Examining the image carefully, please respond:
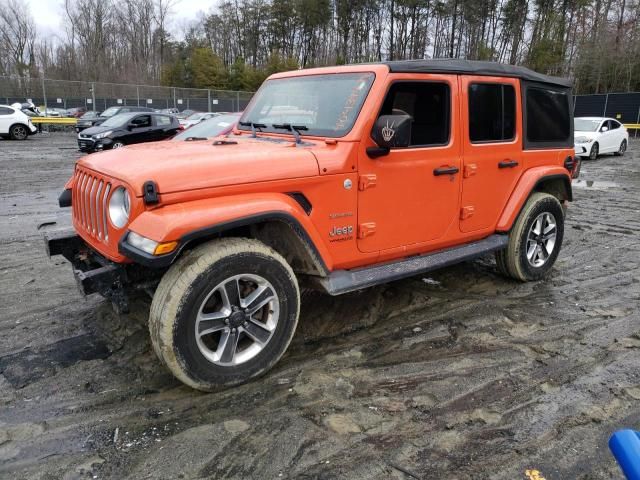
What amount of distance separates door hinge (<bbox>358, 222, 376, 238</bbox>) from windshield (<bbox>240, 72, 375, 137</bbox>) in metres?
0.67

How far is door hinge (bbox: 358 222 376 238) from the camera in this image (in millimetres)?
3615

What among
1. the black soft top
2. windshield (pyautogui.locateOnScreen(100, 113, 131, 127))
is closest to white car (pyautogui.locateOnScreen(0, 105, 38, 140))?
windshield (pyautogui.locateOnScreen(100, 113, 131, 127))

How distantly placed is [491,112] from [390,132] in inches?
61.2

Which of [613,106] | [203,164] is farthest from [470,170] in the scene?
[613,106]

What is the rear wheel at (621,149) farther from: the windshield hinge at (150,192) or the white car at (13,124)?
the white car at (13,124)

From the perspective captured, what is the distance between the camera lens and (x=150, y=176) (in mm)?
2832

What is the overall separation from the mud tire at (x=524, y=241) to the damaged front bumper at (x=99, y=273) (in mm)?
3402

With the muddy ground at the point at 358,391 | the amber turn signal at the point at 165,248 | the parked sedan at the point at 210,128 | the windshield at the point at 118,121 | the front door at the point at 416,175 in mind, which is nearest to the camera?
the muddy ground at the point at 358,391

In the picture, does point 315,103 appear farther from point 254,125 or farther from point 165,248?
point 165,248

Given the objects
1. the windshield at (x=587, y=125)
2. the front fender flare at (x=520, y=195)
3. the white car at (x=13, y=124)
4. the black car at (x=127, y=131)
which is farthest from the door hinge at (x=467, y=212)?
the white car at (x=13, y=124)

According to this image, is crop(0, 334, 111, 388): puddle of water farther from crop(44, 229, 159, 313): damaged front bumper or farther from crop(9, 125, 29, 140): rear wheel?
crop(9, 125, 29, 140): rear wheel

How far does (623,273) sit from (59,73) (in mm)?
69658

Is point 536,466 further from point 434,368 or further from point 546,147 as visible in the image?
point 546,147

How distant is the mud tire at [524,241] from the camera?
16.0 ft
